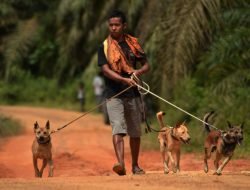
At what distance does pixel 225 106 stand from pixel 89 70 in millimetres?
12321

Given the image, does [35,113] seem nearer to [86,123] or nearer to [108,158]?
[86,123]

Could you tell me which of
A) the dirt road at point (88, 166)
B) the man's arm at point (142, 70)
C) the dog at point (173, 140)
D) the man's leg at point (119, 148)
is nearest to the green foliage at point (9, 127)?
the dirt road at point (88, 166)

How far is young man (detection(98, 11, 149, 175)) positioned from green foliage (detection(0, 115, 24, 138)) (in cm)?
1041

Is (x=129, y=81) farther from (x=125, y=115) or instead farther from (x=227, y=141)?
(x=227, y=141)

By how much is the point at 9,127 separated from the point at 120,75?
11790 mm

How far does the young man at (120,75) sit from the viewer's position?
975cm

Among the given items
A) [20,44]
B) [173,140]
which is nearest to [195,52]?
[173,140]

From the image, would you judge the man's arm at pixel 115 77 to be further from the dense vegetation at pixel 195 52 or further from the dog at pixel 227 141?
the dense vegetation at pixel 195 52

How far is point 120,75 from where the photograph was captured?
387 inches

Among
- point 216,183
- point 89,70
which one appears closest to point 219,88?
point 216,183

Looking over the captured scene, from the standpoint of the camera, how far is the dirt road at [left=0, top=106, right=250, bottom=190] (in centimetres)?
859

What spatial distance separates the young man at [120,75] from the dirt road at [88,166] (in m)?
Result: 0.58

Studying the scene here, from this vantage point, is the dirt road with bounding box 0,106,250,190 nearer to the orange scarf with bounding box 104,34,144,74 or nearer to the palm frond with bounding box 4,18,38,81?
the orange scarf with bounding box 104,34,144,74

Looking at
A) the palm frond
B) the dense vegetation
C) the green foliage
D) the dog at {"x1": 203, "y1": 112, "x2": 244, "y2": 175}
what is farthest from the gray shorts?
the palm frond
